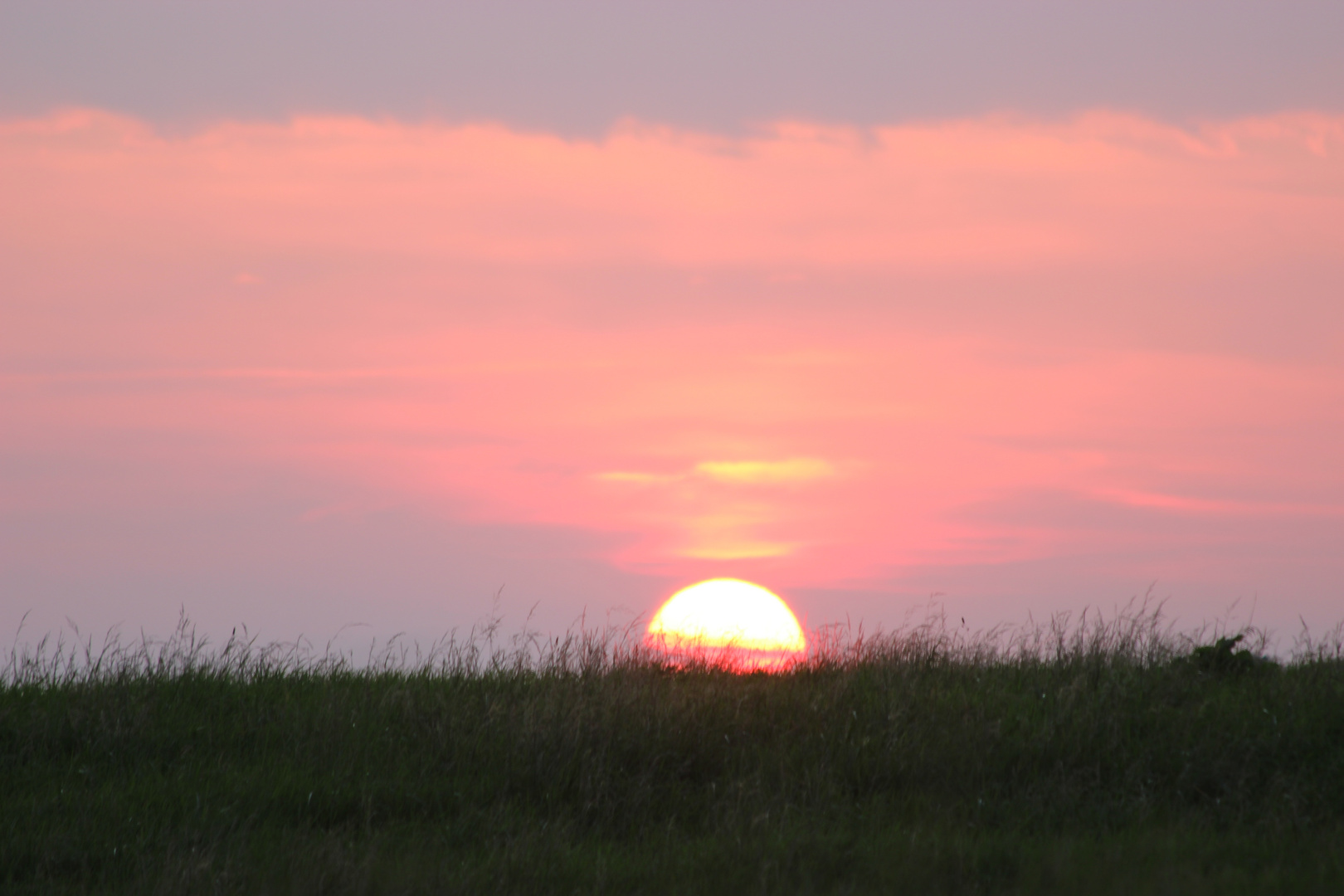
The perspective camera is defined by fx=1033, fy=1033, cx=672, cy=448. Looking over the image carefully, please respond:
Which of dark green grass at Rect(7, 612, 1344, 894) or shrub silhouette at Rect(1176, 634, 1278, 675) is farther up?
shrub silhouette at Rect(1176, 634, 1278, 675)

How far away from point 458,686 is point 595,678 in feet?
4.73

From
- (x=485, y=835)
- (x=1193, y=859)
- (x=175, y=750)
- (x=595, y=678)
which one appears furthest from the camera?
(x=595, y=678)

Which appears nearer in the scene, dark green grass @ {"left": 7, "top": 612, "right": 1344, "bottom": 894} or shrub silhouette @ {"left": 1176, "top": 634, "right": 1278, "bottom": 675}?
dark green grass @ {"left": 7, "top": 612, "right": 1344, "bottom": 894}

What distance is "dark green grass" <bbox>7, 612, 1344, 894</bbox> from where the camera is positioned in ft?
23.4

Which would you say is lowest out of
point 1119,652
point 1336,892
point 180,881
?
point 180,881

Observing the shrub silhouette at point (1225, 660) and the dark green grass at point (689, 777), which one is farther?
the shrub silhouette at point (1225, 660)

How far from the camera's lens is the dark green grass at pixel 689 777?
7133 mm

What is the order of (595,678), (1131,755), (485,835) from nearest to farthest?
1. (485,835)
2. (1131,755)
3. (595,678)

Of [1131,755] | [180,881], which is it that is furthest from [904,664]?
[180,881]

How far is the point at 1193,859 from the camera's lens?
6.91 m

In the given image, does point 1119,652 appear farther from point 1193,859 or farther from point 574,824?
point 574,824

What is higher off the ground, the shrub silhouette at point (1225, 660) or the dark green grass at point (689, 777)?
the shrub silhouette at point (1225, 660)

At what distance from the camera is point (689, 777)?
9.06 meters

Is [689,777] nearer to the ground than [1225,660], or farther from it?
nearer to the ground
